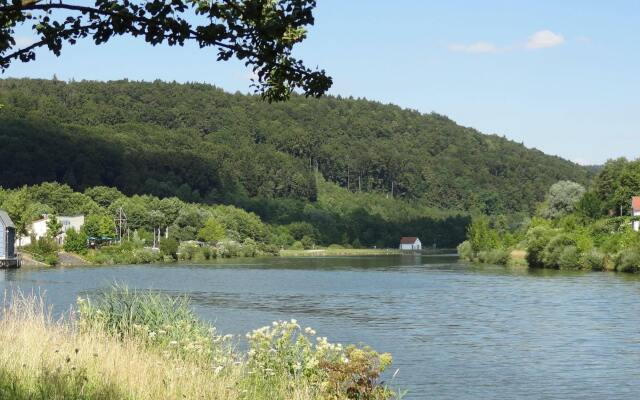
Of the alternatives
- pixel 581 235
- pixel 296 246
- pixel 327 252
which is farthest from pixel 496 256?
pixel 296 246

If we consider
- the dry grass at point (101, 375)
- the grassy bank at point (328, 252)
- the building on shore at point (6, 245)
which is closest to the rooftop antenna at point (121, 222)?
the grassy bank at point (328, 252)

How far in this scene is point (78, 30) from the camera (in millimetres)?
7805

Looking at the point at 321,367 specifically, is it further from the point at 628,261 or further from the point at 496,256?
the point at 496,256

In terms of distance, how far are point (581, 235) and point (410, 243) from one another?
99468 millimetres

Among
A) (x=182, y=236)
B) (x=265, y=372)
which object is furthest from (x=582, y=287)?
(x=182, y=236)

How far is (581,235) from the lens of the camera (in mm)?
84250

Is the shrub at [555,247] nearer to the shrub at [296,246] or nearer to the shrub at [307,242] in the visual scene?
the shrub at [296,246]

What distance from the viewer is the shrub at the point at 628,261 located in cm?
7244

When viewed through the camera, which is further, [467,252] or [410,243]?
[410,243]

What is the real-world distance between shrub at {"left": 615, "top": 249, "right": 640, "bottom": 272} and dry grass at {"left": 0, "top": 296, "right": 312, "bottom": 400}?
6405cm

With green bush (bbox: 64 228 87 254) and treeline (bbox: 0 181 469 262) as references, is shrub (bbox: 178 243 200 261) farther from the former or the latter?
green bush (bbox: 64 228 87 254)

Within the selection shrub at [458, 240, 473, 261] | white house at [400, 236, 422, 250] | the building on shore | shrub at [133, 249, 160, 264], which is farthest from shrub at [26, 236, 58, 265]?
white house at [400, 236, 422, 250]

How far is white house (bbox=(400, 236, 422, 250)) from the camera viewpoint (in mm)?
182750

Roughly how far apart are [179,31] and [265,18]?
752 mm
